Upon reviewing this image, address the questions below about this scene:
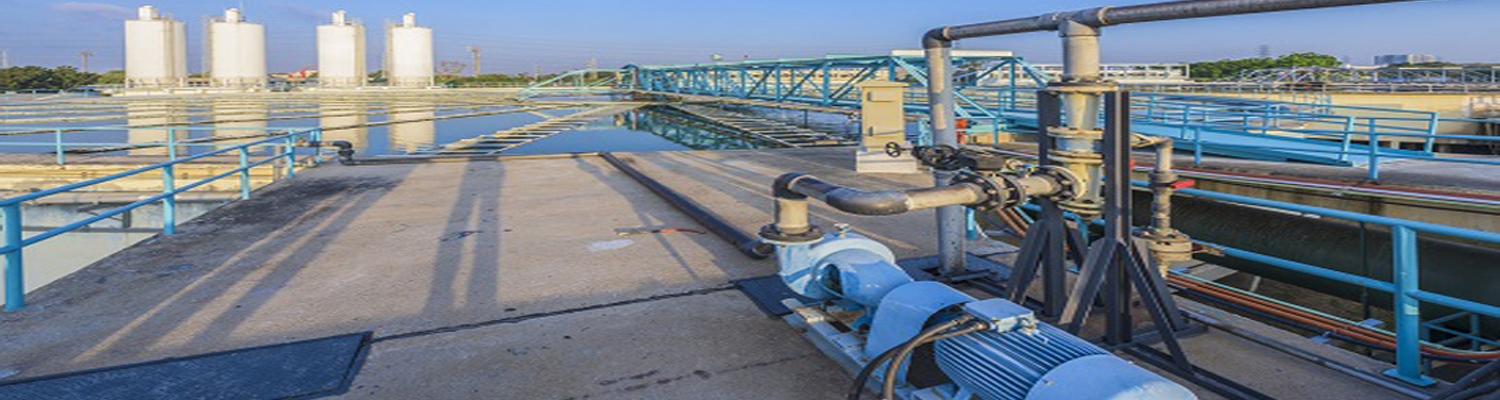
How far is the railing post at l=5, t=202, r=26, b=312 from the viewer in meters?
4.80

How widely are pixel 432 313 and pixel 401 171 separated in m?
9.14

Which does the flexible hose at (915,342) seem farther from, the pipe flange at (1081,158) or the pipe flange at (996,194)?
the pipe flange at (1081,158)

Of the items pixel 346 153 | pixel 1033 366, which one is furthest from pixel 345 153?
pixel 1033 366

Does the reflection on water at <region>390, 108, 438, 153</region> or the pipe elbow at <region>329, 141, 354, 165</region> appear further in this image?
the reflection on water at <region>390, 108, 438, 153</region>

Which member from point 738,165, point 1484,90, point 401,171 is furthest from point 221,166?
point 1484,90

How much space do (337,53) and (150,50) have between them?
1464 cm

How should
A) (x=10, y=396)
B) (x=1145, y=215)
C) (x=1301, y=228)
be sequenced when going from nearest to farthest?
1. (x=10, y=396)
2. (x=1301, y=228)
3. (x=1145, y=215)

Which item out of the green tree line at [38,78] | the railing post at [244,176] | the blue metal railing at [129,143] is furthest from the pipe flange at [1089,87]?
the green tree line at [38,78]

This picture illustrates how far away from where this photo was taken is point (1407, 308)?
3.36m

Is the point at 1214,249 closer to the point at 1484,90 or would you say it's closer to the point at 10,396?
the point at 10,396

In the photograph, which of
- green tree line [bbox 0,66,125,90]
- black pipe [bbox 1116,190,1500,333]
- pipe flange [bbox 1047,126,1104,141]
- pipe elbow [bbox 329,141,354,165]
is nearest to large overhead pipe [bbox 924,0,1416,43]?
pipe flange [bbox 1047,126,1104,141]

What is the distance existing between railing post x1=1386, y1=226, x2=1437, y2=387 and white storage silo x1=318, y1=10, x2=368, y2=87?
84711 millimetres

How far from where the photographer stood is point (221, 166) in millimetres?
13133

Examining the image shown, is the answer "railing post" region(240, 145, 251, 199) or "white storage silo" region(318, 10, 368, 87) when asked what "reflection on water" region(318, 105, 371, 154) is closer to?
"railing post" region(240, 145, 251, 199)
